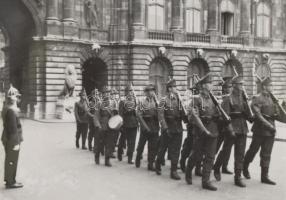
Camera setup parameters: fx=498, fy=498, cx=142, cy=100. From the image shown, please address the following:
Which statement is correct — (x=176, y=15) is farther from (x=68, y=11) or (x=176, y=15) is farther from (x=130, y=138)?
(x=130, y=138)

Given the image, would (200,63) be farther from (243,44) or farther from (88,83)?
(88,83)

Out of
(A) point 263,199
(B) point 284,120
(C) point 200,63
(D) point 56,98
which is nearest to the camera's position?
(A) point 263,199

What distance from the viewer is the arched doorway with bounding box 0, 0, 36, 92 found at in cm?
3006

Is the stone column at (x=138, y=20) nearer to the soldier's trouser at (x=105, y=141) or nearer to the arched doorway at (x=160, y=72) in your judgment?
the arched doorway at (x=160, y=72)

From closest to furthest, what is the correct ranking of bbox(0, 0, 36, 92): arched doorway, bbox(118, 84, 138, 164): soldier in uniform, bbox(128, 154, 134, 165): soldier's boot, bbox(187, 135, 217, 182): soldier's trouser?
bbox(187, 135, 217, 182): soldier's trouser, bbox(128, 154, 134, 165): soldier's boot, bbox(118, 84, 138, 164): soldier in uniform, bbox(0, 0, 36, 92): arched doorway

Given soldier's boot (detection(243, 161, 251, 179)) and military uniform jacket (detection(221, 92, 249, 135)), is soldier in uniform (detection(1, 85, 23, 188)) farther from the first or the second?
soldier's boot (detection(243, 161, 251, 179))

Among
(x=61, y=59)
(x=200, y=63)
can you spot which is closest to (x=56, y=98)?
(x=61, y=59)

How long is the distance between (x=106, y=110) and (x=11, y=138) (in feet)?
12.5

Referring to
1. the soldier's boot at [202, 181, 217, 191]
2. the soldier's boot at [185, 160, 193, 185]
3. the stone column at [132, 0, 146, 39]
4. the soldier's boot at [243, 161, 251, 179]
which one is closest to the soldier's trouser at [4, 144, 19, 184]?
the soldier's boot at [185, 160, 193, 185]

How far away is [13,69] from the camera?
33781mm

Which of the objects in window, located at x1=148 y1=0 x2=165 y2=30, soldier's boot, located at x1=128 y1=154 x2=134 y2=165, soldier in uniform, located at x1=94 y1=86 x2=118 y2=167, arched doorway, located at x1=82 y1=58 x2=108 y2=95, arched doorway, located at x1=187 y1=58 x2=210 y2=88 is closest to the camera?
soldier in uniform, located at x1=94 y1=86 x2=118 y2=167

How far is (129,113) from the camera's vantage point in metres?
13.2

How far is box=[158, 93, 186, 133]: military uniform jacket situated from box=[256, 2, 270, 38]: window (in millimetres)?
27150

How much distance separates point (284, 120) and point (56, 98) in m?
20.0
